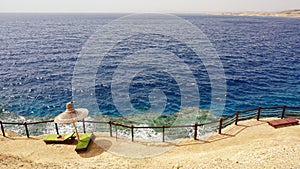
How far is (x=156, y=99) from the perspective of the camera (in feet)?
87.3

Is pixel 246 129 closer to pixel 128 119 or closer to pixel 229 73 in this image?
pixel 128 119

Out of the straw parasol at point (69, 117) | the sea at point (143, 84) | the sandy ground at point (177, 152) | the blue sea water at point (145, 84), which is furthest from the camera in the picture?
the blue sea water at point (145, 84)

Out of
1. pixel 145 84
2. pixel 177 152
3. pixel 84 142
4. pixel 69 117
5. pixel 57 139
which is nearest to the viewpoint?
pixel 69 117

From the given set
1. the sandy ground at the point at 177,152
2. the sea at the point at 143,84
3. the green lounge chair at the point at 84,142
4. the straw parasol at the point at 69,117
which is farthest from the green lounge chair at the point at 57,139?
the sea at the point at 143,84

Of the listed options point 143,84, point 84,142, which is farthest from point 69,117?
point 143,84

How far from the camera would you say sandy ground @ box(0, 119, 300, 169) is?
11086 mm

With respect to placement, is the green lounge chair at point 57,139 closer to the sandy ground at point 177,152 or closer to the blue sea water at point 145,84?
the sandy ground at point 177,152

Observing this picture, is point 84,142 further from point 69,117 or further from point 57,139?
point 69,117

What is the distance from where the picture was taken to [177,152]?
13.8 metres

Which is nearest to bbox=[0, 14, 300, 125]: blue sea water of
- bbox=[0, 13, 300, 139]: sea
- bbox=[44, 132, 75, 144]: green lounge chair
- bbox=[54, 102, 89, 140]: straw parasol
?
bbox=[0, 13, 300, 139]: sea

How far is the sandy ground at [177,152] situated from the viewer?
11.1m

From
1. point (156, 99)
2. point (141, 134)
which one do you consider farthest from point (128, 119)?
point (156, 99)

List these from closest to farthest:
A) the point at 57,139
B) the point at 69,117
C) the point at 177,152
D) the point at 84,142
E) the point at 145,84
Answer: the point at 69,117 < the point at 177,152 < the point at 84,142 < the point at 57,139 < the point at 145,84

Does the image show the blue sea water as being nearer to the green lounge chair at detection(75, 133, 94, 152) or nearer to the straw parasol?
the green lounge chair at detection(75, 133, 94, 152)
